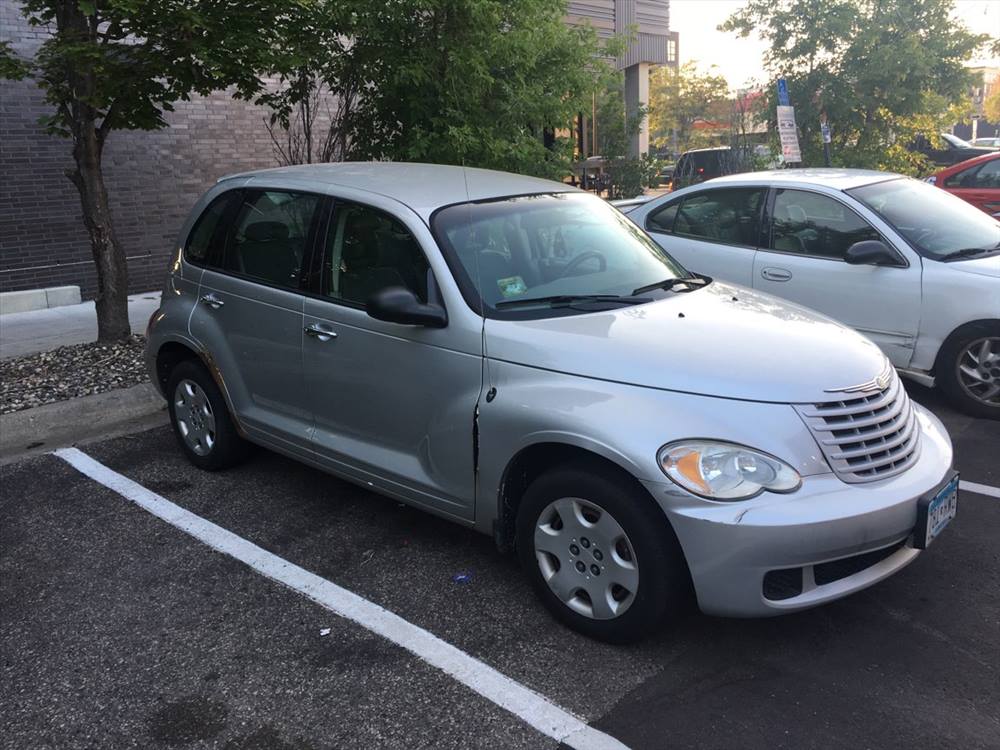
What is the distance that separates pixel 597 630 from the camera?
10.6ft

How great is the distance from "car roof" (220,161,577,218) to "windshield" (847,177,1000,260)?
2.79 meters

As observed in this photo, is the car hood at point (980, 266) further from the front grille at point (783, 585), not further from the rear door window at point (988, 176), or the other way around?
the rear door window at point (988, 176)

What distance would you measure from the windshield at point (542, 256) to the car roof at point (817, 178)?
8.33 feet

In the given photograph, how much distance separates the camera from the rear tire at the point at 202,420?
4.95m

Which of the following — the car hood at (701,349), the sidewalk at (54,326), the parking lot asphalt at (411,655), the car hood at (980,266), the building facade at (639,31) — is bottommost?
the parking lot asphalt at (411,655)

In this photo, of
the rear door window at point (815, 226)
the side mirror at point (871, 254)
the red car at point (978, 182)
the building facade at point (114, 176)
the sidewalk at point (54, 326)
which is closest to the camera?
the side mirror at point (871, 254)

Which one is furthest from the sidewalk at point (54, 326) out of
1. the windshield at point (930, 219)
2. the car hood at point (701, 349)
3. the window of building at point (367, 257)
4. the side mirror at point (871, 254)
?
the windshield at point (930, 219)

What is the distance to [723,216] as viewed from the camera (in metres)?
6.78

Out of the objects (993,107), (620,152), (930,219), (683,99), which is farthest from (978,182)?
(993,107)

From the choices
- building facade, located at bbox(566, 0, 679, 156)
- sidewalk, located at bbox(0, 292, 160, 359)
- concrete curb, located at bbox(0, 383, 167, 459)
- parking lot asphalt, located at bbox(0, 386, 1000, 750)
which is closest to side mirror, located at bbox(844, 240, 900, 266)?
parking lot asphalt, located at bbox(0, 386, 1000, 750)

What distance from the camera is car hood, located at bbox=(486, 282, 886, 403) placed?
3.10 meters

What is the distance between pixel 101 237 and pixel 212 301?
3308 millimetres

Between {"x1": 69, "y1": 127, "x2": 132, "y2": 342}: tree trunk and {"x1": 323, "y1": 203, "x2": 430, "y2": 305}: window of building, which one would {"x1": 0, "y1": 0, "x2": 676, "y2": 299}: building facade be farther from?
{"x1": 323, "y1": 203, "x2": 430, "y2": 305}: window of building

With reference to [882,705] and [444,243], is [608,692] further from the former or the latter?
[444,243]
